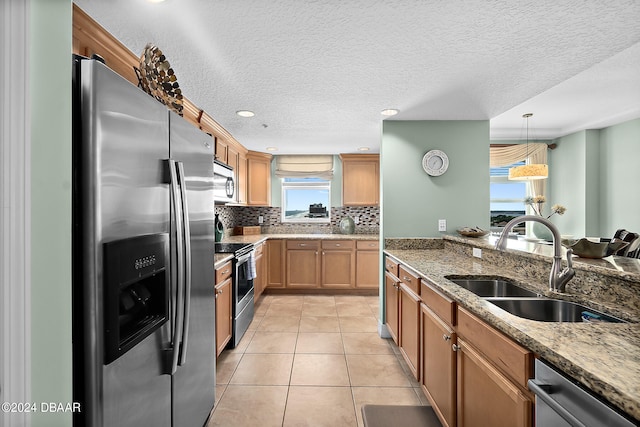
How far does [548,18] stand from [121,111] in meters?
1.94

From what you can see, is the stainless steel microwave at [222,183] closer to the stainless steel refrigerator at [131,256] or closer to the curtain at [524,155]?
the stainless steel refrigerator at [131,256]

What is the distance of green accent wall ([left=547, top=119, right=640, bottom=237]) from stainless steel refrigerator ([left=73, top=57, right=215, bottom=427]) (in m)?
5.44

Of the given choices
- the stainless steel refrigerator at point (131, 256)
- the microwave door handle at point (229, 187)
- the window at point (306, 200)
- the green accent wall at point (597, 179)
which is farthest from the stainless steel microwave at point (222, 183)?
the green accent wall at point (597, 179)

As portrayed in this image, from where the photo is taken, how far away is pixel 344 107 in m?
2.73

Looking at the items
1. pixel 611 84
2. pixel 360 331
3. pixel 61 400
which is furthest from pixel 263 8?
pixel 611 84

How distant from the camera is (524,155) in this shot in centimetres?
484

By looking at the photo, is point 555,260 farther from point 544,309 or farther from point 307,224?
point 307,224

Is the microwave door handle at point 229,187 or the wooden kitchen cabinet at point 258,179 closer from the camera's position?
the microwave door handle at point 229,187

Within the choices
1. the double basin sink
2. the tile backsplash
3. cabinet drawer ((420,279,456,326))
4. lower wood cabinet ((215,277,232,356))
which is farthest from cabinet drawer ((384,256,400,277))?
the tile backsplash

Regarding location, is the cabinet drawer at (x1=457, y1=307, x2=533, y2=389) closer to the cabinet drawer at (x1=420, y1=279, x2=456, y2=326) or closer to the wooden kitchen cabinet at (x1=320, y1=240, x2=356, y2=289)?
the cabinet drawer at (x1=420, y1=279, x2=456, y2=326)

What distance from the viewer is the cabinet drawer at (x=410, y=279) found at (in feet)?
6.84

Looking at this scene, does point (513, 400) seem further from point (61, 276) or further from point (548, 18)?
point (548, 18)

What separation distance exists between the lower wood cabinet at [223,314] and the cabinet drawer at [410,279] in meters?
1.50

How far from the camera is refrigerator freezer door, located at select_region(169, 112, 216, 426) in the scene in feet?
4.29
